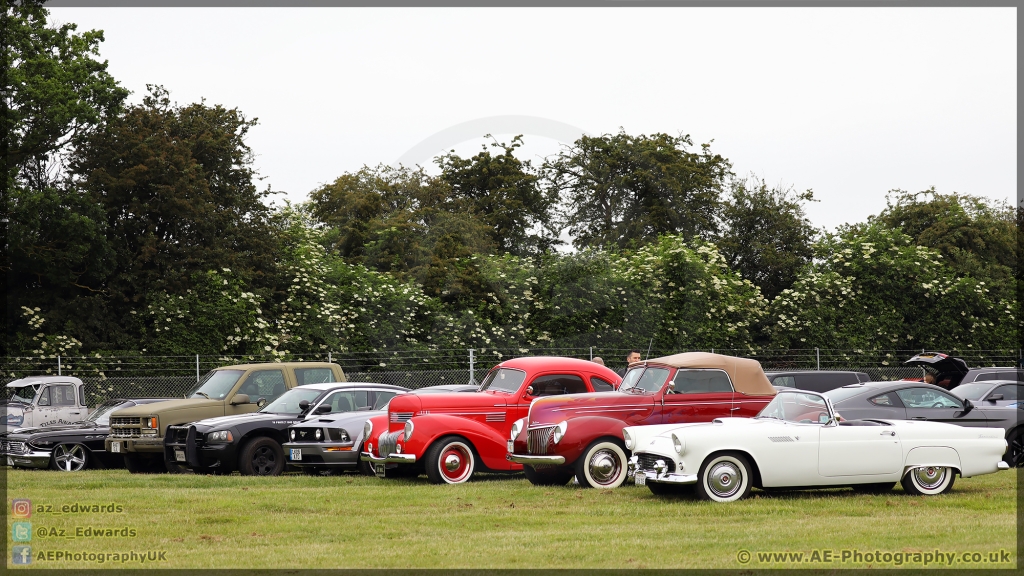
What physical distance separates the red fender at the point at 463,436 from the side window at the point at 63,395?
12132mm

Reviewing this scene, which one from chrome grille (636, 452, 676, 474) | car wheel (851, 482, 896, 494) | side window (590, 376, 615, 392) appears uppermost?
side window (590, 376, 615, 392)

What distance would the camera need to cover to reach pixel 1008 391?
18328 mm

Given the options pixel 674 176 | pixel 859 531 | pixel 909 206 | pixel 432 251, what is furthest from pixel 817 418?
pixel 909 206

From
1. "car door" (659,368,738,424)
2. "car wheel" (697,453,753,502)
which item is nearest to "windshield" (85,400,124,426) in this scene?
"car door" (659,368,738,424)

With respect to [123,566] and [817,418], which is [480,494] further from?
[123,566]

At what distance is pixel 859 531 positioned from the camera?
386 inches

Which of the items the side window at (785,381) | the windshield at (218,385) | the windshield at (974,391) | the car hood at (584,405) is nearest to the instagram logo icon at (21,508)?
the windshield at (218,385)

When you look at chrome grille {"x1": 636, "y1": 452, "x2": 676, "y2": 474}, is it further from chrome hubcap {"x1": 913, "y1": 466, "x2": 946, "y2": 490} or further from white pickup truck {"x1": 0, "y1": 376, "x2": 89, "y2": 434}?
white pickup truck {"x1": 0, "y1": 376, "x2": 89, "y2": 434}

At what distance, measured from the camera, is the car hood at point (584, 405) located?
1436 centimetres

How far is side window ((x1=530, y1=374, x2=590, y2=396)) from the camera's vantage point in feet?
52.5

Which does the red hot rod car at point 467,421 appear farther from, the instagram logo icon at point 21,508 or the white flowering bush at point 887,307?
the white flowering bush at point 887,307

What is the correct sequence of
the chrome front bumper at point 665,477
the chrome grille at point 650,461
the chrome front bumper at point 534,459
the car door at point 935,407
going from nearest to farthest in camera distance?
the chrome front bumper at point 665,477, the chrome grille at point 650,461, the chrome front bumper at point 534,459, the car door at point 935,407

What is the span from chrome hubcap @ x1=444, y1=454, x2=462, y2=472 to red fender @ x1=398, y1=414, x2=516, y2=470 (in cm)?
31

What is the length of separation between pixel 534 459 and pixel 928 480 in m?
4.94
